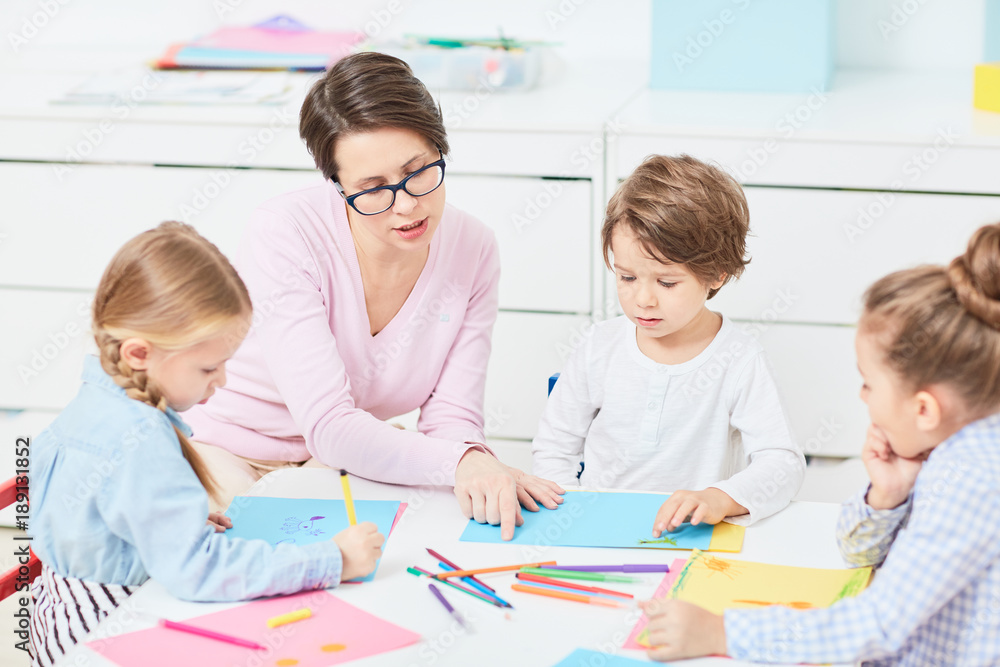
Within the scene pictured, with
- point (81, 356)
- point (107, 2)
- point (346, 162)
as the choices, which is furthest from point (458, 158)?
point (107, 2)

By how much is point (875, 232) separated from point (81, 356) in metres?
1.83

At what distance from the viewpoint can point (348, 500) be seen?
129cm

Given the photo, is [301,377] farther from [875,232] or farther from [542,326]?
[875,232]

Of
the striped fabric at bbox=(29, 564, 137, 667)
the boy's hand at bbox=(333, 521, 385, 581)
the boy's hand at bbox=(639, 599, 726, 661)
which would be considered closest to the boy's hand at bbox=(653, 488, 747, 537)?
the boy's hand at bbox=(639, 599, 726, 661)

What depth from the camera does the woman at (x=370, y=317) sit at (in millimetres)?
1388

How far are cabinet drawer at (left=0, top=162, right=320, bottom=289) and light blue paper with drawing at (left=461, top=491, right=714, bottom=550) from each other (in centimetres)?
122

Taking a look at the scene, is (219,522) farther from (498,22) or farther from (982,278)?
(498,22)

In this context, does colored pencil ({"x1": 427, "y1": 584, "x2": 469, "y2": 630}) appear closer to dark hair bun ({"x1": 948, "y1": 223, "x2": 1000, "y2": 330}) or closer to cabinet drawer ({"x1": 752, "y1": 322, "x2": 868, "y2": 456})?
dark hair bun ({"x1": 948, "y1": 223, "x2": 1000, "y2": 330})

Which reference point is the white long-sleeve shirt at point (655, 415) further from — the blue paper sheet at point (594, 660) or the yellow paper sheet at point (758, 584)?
the blue paper sheet at point (594, 660)

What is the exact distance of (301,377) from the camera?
1.47m

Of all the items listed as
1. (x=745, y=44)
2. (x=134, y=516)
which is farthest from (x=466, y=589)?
(x=745, y=44)

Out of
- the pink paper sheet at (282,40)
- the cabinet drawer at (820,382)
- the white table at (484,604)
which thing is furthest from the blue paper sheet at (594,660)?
the pink paper sheet at (282,40)

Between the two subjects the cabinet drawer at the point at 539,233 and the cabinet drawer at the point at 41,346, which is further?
the cabinet drawer at the point at 41,346

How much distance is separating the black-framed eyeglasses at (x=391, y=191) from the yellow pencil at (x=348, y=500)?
37 cm
